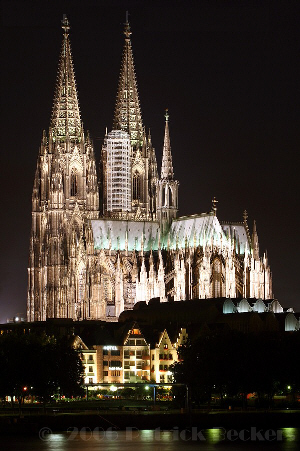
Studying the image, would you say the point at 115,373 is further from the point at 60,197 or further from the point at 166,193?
the point at 166,193

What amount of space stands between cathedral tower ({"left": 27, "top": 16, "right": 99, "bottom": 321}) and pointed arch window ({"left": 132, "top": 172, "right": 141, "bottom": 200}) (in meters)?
8.40

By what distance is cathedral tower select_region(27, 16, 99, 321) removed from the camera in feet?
596

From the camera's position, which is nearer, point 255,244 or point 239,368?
point 239,368

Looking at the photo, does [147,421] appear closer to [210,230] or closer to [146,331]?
[146,331]

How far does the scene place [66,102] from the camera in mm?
187875

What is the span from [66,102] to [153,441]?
84466 millimetres

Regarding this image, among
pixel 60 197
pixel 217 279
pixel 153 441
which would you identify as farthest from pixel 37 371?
pixel 60 197

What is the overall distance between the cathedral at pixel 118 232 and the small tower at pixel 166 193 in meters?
0.11

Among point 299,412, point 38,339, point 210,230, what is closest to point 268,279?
point 210,230

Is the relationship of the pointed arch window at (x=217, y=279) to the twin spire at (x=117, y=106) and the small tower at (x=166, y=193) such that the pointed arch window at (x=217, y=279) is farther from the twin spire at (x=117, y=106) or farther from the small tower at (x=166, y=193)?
the twin spire at (x=117, y=106)

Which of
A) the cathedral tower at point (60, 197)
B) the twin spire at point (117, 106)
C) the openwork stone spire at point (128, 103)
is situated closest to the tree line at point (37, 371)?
the cathedral tower at point (60, 197)

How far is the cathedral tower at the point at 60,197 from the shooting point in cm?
18162

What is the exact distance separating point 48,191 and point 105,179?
887 centimetres

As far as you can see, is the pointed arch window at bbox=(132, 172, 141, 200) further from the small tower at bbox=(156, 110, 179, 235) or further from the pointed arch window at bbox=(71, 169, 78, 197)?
the pointed arch window at bbox=(71, 169, 78, 197)
